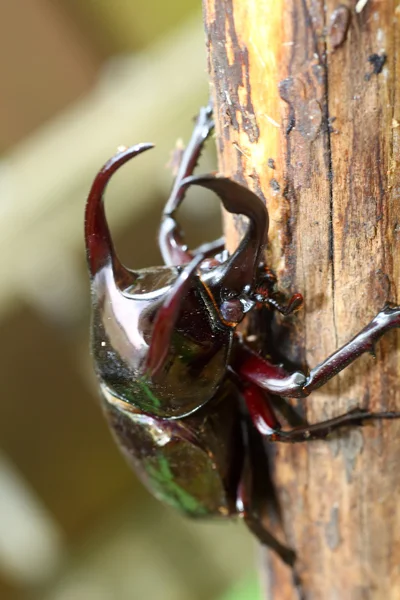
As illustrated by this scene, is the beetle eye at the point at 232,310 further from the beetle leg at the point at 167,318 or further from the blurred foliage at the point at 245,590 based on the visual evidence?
the blurred foliage at the point at 245,590

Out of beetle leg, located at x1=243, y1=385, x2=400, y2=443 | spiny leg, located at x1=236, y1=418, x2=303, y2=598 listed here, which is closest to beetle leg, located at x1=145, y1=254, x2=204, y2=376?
beetle leg, located at x1=243, y1=385, x2=400, y2=443

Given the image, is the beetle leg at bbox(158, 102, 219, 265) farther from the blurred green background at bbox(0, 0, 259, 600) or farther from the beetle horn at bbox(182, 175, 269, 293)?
the blurred green background at bbox(0, 0, 259, 600)

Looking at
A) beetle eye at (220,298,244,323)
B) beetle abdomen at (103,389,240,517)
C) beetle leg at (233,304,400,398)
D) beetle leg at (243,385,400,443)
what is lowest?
beetle abdomen at (103,389,240,517)

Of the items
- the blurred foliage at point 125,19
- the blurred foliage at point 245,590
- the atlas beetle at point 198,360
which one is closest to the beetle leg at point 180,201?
the atlas beetle at point 198,360

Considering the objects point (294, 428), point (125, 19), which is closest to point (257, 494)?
point (294, 428)

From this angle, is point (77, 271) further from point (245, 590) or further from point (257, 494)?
point (245, 590)

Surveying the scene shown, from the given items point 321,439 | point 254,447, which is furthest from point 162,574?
point 321,439

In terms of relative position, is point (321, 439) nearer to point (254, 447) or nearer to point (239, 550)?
point (254, 447)
